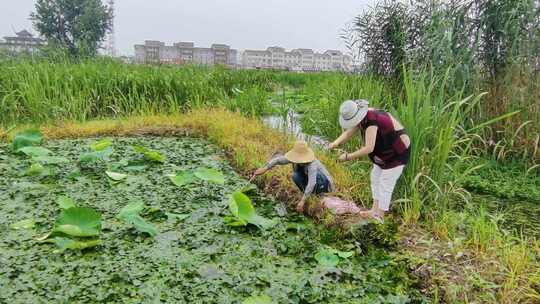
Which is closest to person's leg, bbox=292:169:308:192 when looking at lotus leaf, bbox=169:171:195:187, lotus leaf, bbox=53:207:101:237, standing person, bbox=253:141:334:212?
standing person, bbox=253:141:334:212

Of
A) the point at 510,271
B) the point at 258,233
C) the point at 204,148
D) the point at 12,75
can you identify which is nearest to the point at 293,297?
the point at 258,233

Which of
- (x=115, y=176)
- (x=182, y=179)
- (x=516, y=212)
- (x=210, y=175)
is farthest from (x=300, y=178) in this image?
(x=516, y=212)

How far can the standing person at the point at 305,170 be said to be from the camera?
271cm

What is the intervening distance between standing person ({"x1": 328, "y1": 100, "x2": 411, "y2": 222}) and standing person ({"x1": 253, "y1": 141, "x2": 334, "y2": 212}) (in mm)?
211

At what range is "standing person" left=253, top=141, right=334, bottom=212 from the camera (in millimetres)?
2713

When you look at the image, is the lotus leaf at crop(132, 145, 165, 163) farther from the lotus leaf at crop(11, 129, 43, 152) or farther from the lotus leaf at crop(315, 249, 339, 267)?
the lotus leaf at crop(315, 249, 339, 267)

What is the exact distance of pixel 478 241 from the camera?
232 centimetres

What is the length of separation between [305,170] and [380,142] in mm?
540

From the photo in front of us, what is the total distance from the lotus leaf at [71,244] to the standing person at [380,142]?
1.47 m

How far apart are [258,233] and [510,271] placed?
1352 mm

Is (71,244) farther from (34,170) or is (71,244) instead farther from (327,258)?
(34,170)

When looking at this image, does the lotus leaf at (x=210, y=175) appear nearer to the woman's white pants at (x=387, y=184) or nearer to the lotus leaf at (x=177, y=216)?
the lotus leaf at (x=177, y=216)

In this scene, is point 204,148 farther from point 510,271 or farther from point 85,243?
point 510,271

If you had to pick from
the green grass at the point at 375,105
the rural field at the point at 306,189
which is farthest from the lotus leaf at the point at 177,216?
the green grass at the point at 375,105
